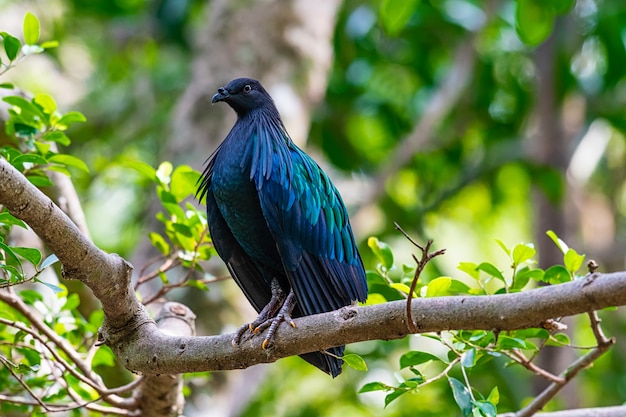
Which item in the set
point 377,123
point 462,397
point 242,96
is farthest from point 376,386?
point 377,123

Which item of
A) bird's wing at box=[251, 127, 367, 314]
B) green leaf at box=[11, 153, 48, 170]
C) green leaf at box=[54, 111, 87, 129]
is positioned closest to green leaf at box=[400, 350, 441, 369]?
bird's wing at box=[251, 127, 367, 314]

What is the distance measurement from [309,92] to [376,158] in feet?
13.5

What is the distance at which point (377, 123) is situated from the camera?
1049 cm

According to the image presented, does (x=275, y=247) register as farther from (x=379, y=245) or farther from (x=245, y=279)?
(x=379, y=245)

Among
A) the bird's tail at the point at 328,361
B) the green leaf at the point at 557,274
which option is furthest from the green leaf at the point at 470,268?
the bird's tail at the point at 328,361

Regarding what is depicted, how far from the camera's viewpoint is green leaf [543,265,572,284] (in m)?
3.14

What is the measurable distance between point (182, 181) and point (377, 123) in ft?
22.2

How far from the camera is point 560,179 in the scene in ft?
23.2

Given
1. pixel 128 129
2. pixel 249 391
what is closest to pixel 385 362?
pixel 249 391

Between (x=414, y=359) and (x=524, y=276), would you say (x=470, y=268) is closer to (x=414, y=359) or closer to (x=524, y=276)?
(x=524, y=276)

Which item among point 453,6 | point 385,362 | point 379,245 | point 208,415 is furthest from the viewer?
point 453,6

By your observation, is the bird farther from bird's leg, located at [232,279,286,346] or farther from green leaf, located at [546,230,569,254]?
green leaf, located at [546,230,569,254]

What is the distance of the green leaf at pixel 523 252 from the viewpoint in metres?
3.13

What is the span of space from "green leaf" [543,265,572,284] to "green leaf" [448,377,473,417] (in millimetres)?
565
